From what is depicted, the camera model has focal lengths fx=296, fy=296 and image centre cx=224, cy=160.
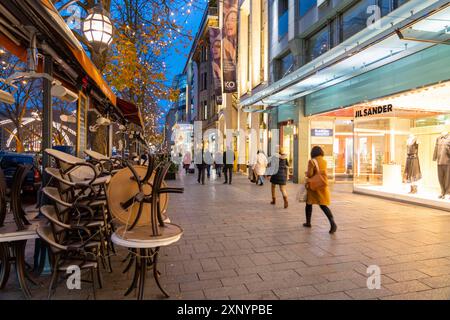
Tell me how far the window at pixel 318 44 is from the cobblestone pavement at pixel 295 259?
8911mm

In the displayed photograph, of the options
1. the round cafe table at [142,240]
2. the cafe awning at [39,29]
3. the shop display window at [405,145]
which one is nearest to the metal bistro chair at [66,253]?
the round cafe table at [142,240]

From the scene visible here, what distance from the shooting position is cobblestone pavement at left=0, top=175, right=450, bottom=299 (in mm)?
3463

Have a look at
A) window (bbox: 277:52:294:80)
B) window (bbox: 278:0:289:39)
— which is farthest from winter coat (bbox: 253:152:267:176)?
window (bbox: 278:0:289:39)

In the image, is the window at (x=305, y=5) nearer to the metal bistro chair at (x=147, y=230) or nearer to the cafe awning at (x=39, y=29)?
the cafe awning at (x=39, y=29)

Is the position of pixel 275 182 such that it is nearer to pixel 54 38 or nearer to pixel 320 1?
pixel 54 38

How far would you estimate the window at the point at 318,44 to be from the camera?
1366 cm

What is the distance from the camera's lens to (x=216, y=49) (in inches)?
930

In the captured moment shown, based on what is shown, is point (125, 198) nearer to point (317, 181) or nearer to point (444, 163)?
point (317, 181)

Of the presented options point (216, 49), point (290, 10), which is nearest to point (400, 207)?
point (290, 10)

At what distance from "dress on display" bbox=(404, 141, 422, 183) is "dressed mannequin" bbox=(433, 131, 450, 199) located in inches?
55.4

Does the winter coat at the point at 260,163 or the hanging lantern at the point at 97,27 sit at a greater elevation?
the hanging lantern at the point at 97,27

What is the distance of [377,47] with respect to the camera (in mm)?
8164

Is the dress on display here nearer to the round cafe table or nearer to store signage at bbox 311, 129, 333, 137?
store signage at bbox 311, 129, 333, 137
